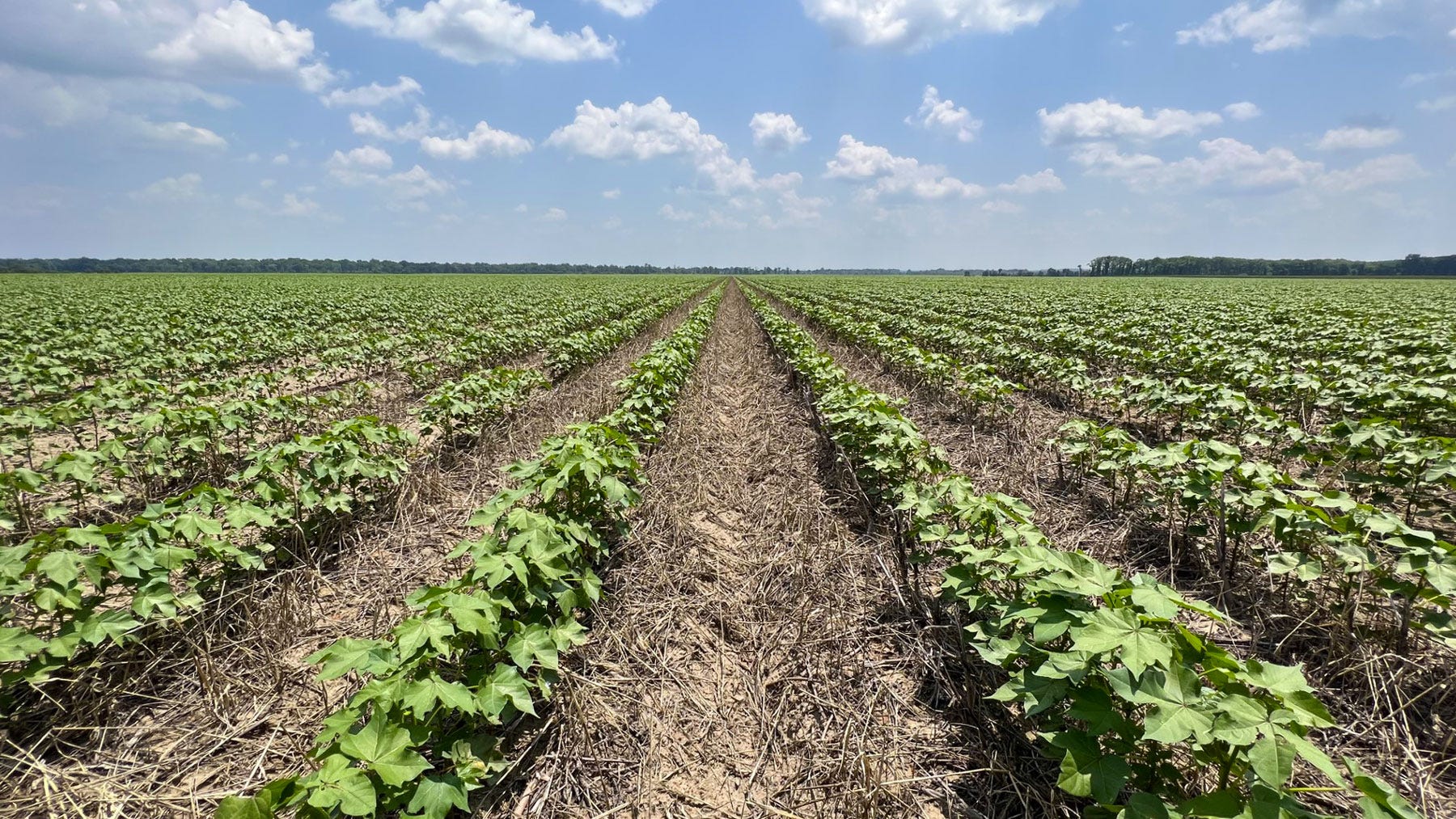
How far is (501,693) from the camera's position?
267cm

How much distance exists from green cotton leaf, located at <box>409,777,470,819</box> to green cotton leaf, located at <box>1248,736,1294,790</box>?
278 centimetres

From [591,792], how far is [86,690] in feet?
9.71

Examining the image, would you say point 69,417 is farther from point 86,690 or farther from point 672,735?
point 672,735

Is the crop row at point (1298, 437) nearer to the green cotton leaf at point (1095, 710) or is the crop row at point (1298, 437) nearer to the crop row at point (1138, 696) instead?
the crop row at point (1138, 696)

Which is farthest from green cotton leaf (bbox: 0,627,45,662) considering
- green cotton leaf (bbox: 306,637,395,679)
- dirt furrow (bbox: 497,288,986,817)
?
dirt furrow (bbox: 497,288,986,817)

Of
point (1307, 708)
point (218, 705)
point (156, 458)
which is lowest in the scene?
point (218, 705)

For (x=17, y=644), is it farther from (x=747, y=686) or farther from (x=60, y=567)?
(x=747, y=686)

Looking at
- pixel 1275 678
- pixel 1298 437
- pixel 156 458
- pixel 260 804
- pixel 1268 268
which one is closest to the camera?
pixel 260 804

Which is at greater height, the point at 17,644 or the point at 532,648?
the point at 17,644

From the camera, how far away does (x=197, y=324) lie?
16.8 metres

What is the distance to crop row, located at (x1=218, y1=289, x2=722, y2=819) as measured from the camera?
220 centimetres

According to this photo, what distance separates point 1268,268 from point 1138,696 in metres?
168

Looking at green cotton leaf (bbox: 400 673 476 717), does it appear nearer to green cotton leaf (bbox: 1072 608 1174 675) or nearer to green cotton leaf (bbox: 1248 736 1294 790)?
green cotton leaf (bbox: 1072 608 1174 675)

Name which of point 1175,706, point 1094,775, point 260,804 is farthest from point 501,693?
point 1175,706
